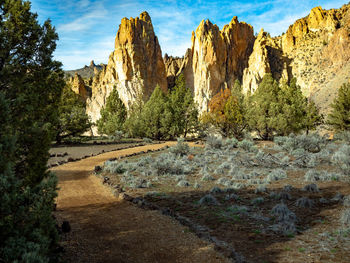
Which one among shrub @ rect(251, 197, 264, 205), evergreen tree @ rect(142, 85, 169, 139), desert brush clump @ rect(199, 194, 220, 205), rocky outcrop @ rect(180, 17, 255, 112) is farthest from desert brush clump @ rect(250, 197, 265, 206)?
rocky outcrop @ rect(180, 17, 255, 112)

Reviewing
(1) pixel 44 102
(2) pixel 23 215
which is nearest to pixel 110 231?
(2) pixel 23 215

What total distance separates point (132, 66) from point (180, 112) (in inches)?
1834

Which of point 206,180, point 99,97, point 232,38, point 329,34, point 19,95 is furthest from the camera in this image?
point 232,38

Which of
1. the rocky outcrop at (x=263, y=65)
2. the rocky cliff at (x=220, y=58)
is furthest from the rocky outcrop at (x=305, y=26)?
the rocky outcrop at (x=263, y=65)

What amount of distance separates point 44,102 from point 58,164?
1396cm

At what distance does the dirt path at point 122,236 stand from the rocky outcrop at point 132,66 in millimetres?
68849

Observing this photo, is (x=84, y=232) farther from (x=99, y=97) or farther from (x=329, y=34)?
(x=329, y=34)

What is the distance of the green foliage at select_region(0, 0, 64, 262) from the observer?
3.87m

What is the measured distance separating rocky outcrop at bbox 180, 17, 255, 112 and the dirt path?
73638 millimetres

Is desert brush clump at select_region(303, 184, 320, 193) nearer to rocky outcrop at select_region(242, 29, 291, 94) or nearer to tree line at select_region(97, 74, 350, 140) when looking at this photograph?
tree line at select_region(97, 74, 350, 140)

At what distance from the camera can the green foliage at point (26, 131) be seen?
3.87 meters

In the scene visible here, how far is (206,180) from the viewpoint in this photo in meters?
12.9

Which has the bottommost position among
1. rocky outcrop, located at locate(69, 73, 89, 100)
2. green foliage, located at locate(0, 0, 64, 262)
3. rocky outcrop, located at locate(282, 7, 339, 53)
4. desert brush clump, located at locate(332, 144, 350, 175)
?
desert brush clump, located at locate(332, 144, 350, 175)

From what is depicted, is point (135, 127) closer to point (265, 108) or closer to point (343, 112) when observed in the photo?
point (265, 108)
